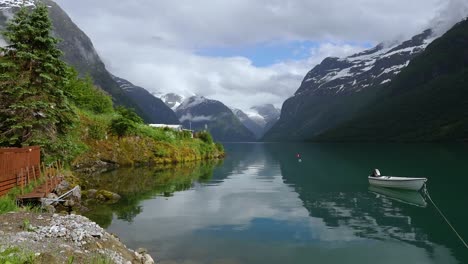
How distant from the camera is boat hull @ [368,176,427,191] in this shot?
47906 millimetres

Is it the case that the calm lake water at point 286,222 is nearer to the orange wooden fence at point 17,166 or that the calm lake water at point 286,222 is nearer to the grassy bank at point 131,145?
the orange wooden fence at point 17,166

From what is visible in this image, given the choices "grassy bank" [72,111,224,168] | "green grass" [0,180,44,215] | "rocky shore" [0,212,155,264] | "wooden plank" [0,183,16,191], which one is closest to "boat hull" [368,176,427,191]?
"rocky shore" [0,212,155,264]

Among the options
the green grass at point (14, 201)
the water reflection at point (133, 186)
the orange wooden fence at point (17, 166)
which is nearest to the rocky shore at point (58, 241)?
the green grass at point (14, 201)

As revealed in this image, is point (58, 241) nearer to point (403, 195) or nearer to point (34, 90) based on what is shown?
point (34, 90)

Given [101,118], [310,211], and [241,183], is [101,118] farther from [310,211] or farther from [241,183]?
[310,211]

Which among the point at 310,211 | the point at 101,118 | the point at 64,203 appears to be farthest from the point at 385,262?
the point at 101,118

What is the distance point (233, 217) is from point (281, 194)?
1546 cm

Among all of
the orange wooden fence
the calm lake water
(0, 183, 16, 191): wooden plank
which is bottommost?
the calm lake water

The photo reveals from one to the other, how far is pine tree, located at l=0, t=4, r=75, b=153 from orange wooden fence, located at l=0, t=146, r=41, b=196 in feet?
7.41

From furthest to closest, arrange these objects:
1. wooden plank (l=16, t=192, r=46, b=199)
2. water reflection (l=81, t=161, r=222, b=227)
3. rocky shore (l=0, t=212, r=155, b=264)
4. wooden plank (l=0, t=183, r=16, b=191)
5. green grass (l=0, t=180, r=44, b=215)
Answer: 1. water reflection (l=81, t=161, r=222, b=227)
2. wooden plank (l=16, t=192, r=46, b=199)
3. wooden plank (l=0, t=183, r=16, b=191)
4. green grass (l=0, t=180, r=44, b=215)
5. rocky shore (l=0, t=212, r=155, b=264)

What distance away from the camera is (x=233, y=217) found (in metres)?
35.9

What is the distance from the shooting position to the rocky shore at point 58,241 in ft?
50.7

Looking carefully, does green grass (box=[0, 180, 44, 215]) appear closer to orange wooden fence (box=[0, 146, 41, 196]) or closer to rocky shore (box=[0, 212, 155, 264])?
orange wooden fence (box=[0, 146, 41, 196])

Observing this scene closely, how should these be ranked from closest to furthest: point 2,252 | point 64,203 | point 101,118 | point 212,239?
point 2,252 < point 212,239 < point 64,203 < point 101,118
